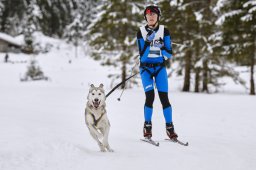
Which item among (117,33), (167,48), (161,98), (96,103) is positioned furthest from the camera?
(117,33)

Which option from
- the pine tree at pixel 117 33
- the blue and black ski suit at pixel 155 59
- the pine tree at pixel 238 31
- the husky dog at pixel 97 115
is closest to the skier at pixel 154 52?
the blue and black ski suit at pixel 155 59

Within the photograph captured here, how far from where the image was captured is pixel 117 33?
29016 mm

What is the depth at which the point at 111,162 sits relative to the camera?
5230mm

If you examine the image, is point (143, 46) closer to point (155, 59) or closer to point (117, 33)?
point (155, 59)

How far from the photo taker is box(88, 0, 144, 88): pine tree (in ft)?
90.8

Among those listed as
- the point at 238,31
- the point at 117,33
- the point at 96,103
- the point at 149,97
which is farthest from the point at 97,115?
the point at 117,33

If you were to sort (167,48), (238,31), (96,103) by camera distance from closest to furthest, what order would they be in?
(96,103) → (167,48) → (238,31)

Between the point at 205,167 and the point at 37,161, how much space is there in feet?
7.33

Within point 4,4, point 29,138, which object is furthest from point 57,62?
point 29,138

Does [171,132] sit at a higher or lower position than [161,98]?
lower

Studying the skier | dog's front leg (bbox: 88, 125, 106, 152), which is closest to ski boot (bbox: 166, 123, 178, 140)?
the skier

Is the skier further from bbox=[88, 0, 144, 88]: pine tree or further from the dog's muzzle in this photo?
bbox=[88, 0, 144, 88]: pine tree

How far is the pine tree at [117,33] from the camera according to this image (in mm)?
27688

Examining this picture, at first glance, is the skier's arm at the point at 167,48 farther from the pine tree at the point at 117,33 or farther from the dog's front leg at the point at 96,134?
the pine tree at the point at 117,33
